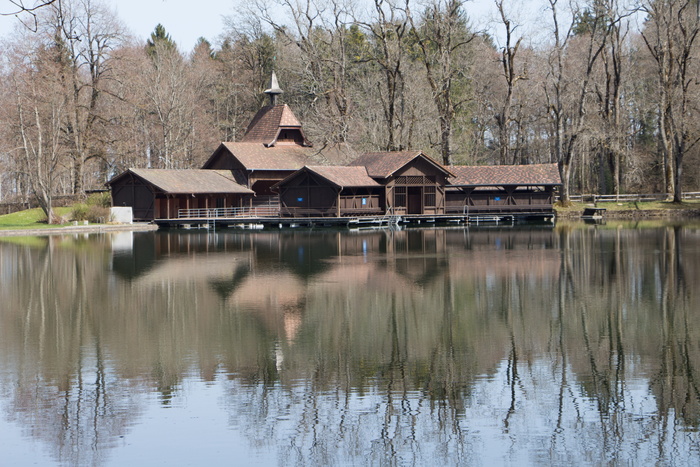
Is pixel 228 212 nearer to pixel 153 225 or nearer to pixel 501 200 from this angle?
pixel 153 225

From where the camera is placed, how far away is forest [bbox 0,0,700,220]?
63438 millimetres

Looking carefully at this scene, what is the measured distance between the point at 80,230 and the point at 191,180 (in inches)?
375

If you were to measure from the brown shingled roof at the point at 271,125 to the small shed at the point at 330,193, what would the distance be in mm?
10417

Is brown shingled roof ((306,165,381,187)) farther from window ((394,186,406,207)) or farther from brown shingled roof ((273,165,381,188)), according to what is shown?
window ((394,186,406,207))

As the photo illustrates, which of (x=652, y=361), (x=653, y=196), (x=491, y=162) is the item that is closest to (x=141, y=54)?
(x=491, y=162)

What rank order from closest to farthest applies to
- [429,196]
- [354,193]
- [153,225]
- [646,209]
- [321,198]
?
1. [153,225]
2. [321,198]
3. [354,193]
4. [429,196]
5. [646,209]

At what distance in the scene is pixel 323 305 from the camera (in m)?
21.9

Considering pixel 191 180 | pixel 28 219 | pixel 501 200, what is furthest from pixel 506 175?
pixel 28 219

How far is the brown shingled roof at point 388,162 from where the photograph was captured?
195 ft

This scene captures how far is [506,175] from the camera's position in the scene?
202 feet

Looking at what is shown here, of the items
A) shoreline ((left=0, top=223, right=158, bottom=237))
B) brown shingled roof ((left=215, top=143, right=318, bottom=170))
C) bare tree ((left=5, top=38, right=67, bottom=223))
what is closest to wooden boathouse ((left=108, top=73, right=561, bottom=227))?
brown shingled roof ((left=215, top=143, right=318, bottom=170))

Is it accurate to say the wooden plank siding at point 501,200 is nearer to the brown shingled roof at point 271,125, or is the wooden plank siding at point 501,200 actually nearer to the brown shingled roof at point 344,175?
the brown shingled roof at point 344,175

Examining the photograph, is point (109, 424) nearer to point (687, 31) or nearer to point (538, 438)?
point (538, 438)

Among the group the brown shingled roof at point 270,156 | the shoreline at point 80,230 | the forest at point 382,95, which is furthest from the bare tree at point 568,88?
the shoreline at point 80,230
